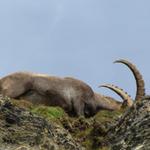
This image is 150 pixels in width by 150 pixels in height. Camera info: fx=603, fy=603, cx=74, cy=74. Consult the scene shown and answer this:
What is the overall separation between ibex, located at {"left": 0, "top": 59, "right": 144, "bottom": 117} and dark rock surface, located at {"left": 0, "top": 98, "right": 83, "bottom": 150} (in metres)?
16.1

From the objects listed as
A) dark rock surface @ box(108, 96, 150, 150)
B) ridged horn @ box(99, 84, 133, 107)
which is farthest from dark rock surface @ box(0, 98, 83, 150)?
ridged horn @ box(99, 84, 133, 107)

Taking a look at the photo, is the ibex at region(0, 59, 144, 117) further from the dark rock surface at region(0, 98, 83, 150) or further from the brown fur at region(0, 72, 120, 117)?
the dark rock surface at region(0, 98, 83, 150)

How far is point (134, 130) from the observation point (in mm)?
6582

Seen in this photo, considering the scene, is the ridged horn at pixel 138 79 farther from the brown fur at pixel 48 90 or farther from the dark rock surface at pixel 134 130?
the dark rock surface at pixel 134 130

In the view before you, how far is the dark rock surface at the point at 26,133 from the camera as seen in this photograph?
7.85 meters

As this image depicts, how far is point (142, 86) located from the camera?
84.0 ft

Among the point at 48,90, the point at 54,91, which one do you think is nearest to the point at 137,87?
the point at 54,91

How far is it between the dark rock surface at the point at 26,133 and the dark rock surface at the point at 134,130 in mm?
1074

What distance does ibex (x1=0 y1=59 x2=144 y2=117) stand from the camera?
25.7m

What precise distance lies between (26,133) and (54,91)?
18.1 metres

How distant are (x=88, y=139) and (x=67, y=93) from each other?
48.5 ft

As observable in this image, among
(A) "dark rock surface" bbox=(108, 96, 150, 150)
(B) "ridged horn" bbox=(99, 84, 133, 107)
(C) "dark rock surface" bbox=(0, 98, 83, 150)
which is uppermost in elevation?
(B) "ridged horn" bbox=(99, 84, 133, 107)

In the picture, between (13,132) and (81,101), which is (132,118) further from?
(81,101)

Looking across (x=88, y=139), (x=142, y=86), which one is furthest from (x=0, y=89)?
(x=88, y=139)
